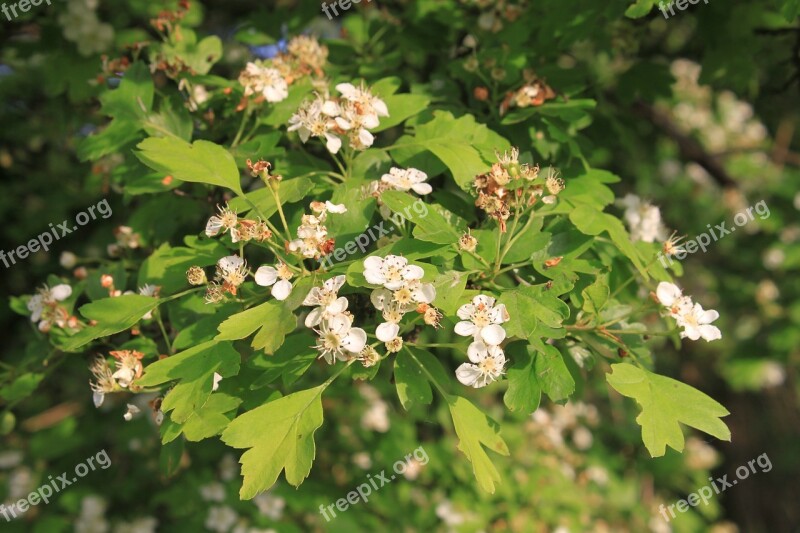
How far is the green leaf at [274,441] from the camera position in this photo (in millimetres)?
1326

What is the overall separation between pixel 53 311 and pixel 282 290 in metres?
0.79

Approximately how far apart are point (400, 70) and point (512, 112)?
747mm

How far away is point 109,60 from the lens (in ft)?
6.96

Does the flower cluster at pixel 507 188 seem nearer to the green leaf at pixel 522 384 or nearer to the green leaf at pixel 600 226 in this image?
the green leaf at pixel 600 226

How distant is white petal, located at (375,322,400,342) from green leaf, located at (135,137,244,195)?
457mm

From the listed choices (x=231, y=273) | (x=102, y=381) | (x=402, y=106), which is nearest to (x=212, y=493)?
(x=102, y=381)

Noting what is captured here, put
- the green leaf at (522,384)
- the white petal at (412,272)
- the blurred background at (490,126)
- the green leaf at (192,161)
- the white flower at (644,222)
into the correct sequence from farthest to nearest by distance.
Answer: the blurred background at (490,126), the white flower at (644,222), the green leaf at (192,161), the green leaf at (522,384), the white petal at (412,272)

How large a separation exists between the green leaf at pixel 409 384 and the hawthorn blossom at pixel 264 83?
775 millimetres

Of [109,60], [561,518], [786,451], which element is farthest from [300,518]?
[786,451]

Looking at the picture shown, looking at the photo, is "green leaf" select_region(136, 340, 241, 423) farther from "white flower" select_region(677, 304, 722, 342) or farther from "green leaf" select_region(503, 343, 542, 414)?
"white flower" select_region(677, 304, 722, 342)

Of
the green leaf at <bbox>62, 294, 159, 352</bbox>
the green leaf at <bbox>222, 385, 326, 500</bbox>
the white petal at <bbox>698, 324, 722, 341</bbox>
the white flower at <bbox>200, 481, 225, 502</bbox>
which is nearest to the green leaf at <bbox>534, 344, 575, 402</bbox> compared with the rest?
the white petal at <bbox>698, 324, 722, 341</bbox>

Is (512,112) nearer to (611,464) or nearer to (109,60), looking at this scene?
(109,60)

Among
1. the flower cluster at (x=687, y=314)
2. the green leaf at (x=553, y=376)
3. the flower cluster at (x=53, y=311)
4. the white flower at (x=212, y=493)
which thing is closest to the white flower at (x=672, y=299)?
the flower cluster at (x=687, y=314)

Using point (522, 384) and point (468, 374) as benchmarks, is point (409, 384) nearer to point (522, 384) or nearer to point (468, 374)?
point (468, 374)
